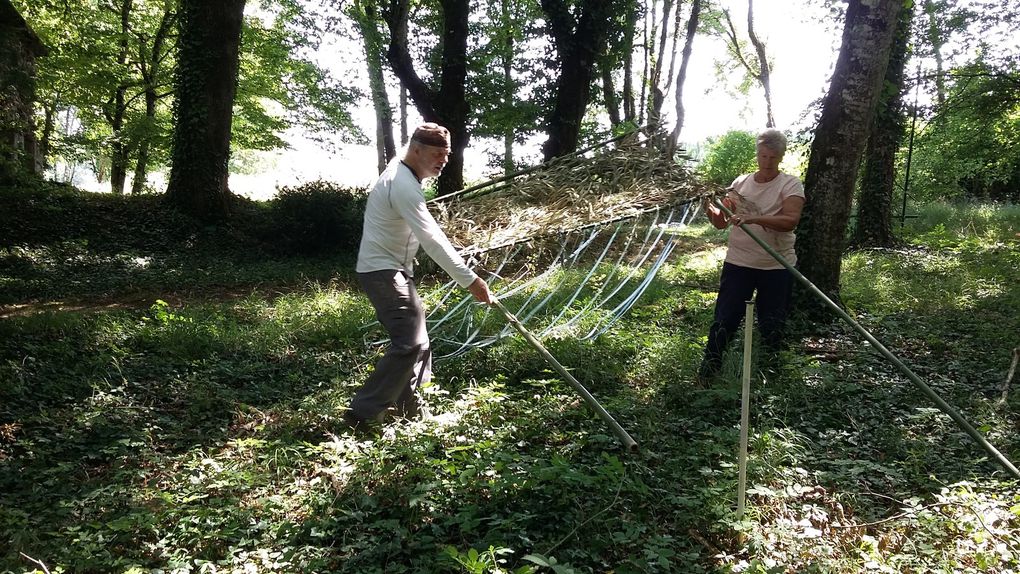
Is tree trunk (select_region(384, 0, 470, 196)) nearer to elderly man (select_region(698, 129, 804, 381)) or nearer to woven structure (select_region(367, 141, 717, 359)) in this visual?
woven structure (select_region(367, 141, 717, 359))

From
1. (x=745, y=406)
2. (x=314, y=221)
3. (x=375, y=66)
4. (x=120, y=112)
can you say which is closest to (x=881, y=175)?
(x=745, y=406)

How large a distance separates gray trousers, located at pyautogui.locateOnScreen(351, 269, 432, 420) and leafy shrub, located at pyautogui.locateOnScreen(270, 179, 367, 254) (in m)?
6.66

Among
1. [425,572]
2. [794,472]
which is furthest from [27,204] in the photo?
[794,472]

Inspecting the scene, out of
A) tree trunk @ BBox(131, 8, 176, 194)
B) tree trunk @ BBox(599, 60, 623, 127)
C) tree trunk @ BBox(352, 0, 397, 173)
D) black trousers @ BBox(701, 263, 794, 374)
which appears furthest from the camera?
tree trunk @ BBox(131, 8, 176, 194)

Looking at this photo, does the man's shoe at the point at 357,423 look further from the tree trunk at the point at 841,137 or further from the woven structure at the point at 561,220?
the tree trunk at the point at 841,137

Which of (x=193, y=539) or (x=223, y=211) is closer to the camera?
(x=193, y=539)

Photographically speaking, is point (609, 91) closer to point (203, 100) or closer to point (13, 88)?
point (203, 100)

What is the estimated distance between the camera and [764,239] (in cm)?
368

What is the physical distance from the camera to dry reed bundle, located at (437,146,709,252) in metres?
3.92

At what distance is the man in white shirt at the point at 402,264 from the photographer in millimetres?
3150

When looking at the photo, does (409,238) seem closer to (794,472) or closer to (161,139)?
(794,472)

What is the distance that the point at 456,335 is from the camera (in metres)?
5.08

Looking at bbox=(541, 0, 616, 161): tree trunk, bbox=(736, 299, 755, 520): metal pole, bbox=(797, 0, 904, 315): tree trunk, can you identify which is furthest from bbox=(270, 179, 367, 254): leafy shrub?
bbox=(736, 299, 755, 520): metal pole

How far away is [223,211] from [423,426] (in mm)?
8498
